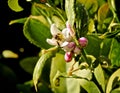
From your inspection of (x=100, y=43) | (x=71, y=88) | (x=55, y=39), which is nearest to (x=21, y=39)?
(x=71, y=88)

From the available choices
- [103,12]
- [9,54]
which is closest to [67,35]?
[103,12]

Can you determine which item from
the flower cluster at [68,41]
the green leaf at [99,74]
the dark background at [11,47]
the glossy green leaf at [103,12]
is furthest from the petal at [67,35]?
the dark background at [11,47]

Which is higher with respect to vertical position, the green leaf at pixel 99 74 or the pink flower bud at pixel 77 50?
the pink flower bud at pixel 77 50

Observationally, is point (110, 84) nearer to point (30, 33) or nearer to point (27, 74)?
point (30, 33)

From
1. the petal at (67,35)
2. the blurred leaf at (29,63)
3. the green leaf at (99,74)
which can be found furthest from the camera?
the blurred leaf at (29,63)

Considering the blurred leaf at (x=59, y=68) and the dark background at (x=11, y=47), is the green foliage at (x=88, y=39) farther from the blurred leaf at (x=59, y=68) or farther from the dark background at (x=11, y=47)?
the dark background at (x=11, y=47)

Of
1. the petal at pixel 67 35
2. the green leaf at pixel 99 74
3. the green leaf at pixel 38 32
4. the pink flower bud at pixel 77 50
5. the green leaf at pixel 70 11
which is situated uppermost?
the green leaf at pixel 70 11

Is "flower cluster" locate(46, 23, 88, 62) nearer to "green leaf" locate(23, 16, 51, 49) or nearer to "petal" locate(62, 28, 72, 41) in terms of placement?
"petal" locate(62, 28, 72, 41)
